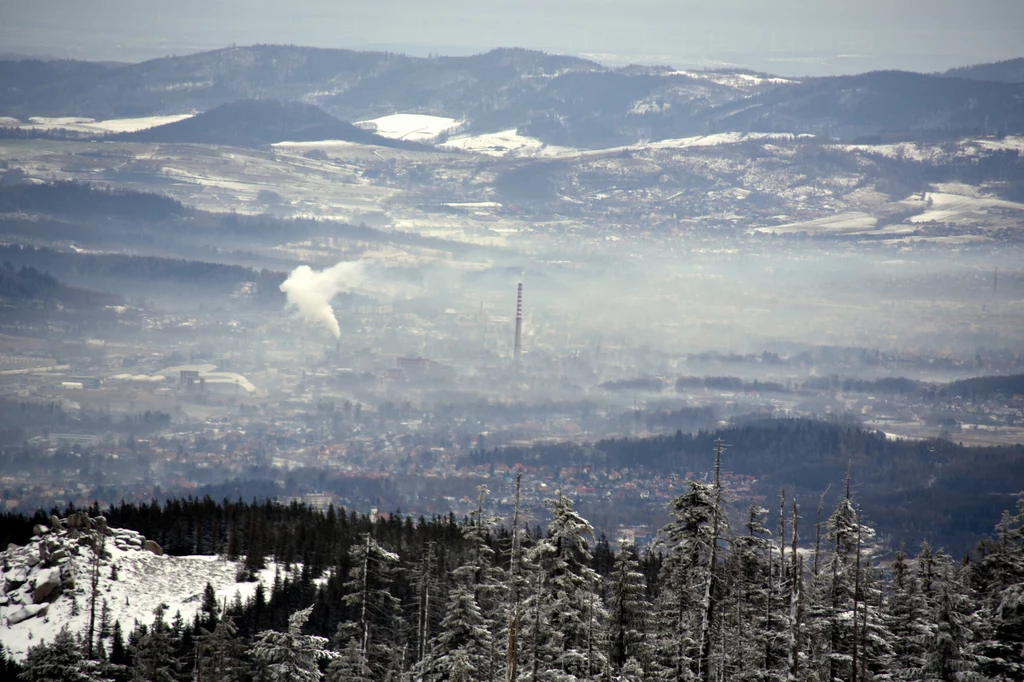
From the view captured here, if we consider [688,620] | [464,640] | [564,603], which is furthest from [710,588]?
[464,640]

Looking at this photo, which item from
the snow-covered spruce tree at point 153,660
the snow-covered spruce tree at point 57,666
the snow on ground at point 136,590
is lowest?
the snow on ground at point 136,590

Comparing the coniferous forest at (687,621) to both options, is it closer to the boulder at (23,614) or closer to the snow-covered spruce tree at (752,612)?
the snow-covered spruce tree at (752,612)

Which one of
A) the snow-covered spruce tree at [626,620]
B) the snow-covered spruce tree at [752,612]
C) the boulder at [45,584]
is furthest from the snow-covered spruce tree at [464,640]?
the boulder at [45,584]

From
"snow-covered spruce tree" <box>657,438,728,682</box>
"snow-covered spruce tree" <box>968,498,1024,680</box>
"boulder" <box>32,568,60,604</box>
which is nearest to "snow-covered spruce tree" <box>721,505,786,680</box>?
"snow-covered spruce tree" <box>657,438,728,682</box>

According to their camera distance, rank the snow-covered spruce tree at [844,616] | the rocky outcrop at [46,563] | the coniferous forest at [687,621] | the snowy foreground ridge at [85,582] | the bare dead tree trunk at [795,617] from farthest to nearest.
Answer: the rocky outcrop at [46,563], the snowy foreground ridge at [85,582], the snow-covered spruce tree at [844,616], the coniferous forest at [687,621], the bare dead tree trunk at [795,617]

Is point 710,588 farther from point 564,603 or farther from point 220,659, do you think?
point 220,659

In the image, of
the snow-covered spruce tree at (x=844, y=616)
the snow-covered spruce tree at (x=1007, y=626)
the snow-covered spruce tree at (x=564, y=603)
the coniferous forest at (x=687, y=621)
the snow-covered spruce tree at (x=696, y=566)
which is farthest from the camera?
the snow-covered spruce tree at (x=844, y=616)

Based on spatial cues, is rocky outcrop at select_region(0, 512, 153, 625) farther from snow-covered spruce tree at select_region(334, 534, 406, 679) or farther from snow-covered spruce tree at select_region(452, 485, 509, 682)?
snow-covered spruce tree at select_region(452, 485, 509, 682)
